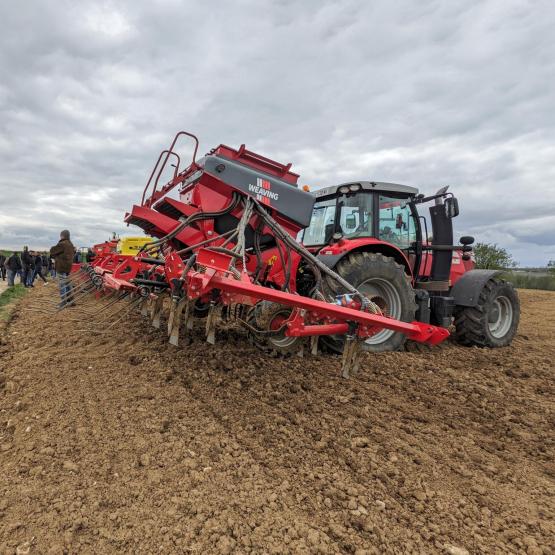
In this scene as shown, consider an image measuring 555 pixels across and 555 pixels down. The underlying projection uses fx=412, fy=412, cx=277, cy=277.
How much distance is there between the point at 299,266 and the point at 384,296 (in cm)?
109

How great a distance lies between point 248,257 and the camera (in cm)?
385

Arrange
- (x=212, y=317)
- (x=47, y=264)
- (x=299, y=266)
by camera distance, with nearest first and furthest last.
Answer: (x=212, y=317)
(x=299, y=266)
(x=47, y=264)

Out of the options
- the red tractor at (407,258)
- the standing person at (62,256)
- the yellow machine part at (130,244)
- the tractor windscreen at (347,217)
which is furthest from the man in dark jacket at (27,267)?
the tractor windscreen at (347,217)

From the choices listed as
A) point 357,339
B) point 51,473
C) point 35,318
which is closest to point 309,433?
point 357,339

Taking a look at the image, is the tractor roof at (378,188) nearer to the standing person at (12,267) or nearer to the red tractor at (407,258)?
the red tractor at (407,258)

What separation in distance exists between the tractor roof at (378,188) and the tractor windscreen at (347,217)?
10 centimetres

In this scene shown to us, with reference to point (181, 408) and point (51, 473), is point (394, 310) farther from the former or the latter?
point (51, 473)

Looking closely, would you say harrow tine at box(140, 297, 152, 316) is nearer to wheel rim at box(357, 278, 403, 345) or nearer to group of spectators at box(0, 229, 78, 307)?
group of spectators at box(0, 229, 78, 307)

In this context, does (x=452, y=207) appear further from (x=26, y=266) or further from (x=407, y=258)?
(x=26, y=266)

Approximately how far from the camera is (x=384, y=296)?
4582 millimetres

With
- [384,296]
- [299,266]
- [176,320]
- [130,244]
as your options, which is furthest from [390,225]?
[130,244]

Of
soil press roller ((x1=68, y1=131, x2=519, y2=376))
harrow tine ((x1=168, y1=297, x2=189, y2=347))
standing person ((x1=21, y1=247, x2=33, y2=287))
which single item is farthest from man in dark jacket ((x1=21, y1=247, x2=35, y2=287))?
harrow tine ((x1=168, y1=297, x2=189, y2=347))

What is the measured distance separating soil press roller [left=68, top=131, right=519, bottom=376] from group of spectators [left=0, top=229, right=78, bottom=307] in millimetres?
1902

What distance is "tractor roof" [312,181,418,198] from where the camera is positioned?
4.92 m
